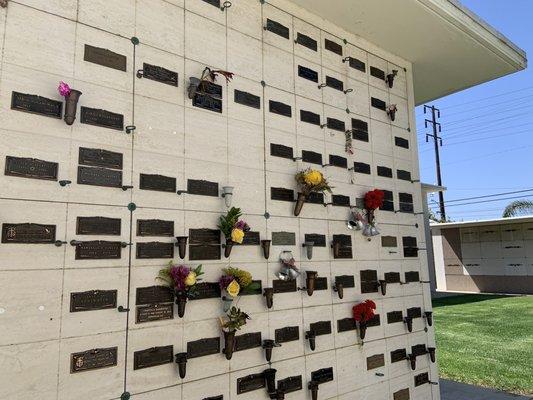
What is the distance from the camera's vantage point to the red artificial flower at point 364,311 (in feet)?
17.9

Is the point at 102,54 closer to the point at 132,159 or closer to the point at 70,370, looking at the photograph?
the point at 132,159

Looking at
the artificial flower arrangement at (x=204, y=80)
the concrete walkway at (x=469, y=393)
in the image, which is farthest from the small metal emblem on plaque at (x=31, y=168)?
the concrete walkway at (x=469, y=393)

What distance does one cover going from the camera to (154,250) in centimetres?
397

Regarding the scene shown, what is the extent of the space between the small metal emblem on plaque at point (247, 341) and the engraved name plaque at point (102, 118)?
250 centimetres

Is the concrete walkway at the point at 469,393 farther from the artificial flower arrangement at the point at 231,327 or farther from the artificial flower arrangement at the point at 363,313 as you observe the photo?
the artificial flower arrangement at the point at 231,327

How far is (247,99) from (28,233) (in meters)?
2.81

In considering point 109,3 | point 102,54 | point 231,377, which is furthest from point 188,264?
point 109,3

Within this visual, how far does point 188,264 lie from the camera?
4184 millimetres

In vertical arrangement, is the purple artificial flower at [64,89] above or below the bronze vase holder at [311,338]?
above

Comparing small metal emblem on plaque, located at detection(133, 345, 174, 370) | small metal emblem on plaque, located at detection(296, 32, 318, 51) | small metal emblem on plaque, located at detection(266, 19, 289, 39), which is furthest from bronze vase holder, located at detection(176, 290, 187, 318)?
small metal emblem on plaque, located at detection(296, 32, 318, 51)

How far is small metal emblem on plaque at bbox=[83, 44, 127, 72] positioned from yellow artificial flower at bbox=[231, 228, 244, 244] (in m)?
1.95

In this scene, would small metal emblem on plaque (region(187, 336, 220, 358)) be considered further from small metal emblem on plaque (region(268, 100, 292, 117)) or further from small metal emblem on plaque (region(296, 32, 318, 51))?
small metal emblem on plaque (region(296, 32, 318, 51))

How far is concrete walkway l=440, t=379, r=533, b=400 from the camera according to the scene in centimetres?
637

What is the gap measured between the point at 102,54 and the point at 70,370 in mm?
2857
